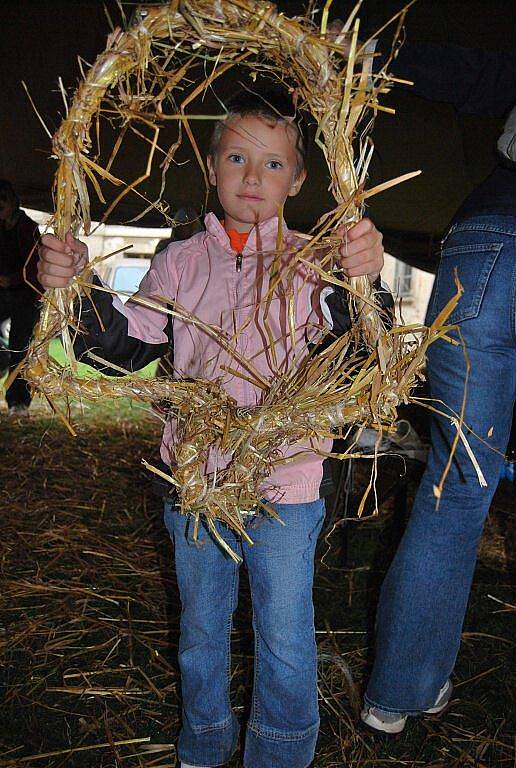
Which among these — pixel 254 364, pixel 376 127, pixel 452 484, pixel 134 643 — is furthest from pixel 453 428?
pixel 376 127

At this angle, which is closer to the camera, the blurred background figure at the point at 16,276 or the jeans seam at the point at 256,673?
the jeans seam at the point at 256,673

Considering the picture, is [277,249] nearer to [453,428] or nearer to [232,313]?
[232,313]

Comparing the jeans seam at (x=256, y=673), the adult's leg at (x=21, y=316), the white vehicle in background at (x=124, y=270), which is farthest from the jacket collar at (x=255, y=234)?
the white vehicle in background at (x=124, y=270)

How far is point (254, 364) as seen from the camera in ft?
4.85

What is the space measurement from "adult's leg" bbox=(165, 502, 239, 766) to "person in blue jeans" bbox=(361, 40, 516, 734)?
1.29 ft

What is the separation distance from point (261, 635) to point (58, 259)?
2.80ft

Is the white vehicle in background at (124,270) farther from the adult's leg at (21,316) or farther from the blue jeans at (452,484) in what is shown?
the blue jeans at (452,484)

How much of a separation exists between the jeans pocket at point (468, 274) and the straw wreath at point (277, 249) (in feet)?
1.01

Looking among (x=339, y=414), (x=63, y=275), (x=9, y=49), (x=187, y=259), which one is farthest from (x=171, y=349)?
(x=9, y=49)

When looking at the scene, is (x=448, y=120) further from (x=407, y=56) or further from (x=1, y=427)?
(x=1, y=427)

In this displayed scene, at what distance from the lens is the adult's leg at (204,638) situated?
1535 millimetres

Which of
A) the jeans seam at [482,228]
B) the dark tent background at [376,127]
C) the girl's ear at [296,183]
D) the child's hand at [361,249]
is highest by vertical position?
the dark tent background at [376,127]

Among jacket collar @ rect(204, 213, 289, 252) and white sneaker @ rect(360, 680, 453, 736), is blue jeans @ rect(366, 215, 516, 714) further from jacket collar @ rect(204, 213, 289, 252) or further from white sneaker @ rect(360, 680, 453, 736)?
jacket collar @ rect(204, 213, 289, 252)

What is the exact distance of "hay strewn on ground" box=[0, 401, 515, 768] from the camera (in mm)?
1844
